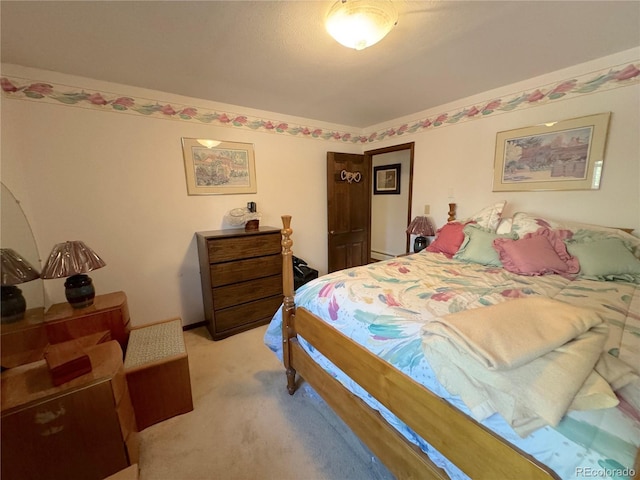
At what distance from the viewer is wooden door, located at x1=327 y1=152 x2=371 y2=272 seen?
3.53 m

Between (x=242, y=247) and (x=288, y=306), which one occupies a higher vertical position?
(x=242, y=247)

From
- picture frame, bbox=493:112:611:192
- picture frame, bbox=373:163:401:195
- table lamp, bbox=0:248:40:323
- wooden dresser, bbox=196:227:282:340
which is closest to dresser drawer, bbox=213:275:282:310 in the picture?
wooden dresser, bbox=196:227:282:340

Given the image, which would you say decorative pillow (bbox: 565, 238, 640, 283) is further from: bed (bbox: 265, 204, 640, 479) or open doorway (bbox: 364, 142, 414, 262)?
open doorway (bbox: 364, 142, 414, 262)

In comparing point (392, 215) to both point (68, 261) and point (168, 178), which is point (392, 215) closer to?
point (168, 178)

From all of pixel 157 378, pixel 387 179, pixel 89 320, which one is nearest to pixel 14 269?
pixel 89 320

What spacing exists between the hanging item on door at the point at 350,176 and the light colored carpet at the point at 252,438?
2607 millimetres

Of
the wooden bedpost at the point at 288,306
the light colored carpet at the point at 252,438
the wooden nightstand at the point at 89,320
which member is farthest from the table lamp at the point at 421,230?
the wooden nightstand at the point at 89,320

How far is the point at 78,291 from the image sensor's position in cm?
162

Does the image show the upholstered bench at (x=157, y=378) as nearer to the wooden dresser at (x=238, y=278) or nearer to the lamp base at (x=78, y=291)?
the lamp base at (x=78, y=291)

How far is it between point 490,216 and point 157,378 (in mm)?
2907

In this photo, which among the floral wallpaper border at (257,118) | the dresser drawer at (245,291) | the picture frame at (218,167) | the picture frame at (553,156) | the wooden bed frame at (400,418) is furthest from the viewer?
the picture frame at (218,167)

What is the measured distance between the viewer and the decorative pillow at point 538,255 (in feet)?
5.65

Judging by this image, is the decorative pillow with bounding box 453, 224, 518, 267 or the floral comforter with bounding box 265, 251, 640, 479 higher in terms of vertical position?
the decorative pillow with bounding box 453, 224, 518, 267

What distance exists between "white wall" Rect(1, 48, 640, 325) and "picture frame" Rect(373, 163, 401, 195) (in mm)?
1437
